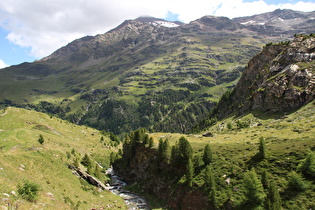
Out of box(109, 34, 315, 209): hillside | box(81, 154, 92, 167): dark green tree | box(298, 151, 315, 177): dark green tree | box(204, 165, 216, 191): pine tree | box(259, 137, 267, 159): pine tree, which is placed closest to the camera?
box(298, 151, 315, 177): dark green tree

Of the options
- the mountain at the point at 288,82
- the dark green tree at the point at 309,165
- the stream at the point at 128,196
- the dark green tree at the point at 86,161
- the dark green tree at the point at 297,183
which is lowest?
the stream at the point at 128,196

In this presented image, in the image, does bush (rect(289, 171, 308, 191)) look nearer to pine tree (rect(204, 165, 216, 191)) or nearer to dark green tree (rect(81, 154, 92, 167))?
pine tree (rect(204, 165, 216, 191))

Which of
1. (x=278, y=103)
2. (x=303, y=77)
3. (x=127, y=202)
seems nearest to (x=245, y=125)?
(x=278, y=103)

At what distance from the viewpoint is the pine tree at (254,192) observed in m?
41.9

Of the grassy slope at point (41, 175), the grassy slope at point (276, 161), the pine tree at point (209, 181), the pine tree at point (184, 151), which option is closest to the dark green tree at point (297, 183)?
the grassy slope at point (276, 161)

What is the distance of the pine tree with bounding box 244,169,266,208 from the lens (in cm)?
4188

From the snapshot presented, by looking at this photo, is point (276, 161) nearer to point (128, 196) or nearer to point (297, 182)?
point (297, 182)

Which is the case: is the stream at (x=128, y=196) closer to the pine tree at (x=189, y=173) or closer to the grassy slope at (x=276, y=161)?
the pine tree at (x=189, y=173)

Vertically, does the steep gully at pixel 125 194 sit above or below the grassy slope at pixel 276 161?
below

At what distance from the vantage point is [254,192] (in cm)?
4266

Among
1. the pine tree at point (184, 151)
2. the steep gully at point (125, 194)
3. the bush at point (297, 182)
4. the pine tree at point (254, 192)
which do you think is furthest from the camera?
the pine tree at point (184, 151)

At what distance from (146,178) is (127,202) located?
16.7 metres

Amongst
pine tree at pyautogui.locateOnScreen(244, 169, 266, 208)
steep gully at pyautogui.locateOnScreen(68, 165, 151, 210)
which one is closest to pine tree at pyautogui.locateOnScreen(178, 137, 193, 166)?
steep gully at pyautogui.locateOnScreen(68, 165, 151, 210)

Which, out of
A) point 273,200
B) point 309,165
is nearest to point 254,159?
point 309,165
